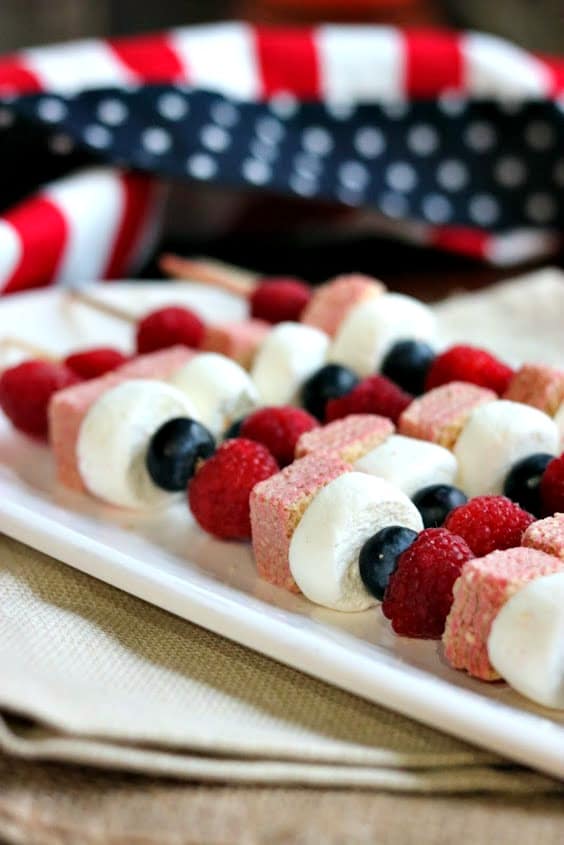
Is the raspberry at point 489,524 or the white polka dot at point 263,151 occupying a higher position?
the raspberry at point 489,524

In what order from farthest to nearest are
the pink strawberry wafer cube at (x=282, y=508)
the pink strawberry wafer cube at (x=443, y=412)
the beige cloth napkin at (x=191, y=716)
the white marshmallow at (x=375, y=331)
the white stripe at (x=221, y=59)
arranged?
the white stripe at (x=221, y=59) → the white marshmallow at (x=375, y=331) → the pink strawberry wafer cube at (x=443, y=412) → the pink strawberry wafer cube at (x=282, y=508) → the beige cloth napkin at (x=191, y=716)

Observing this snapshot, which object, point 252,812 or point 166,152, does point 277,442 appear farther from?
point 166,152

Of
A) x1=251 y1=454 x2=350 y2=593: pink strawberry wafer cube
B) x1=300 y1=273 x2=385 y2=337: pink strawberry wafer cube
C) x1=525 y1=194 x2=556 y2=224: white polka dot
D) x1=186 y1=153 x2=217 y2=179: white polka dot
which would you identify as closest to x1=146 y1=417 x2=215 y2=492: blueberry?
x1=251 y1=454 x2=350 y2=593: pink strawberry wafer cube

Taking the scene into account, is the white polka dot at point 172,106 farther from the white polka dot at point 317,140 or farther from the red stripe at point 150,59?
the white polka dot at point 317,140

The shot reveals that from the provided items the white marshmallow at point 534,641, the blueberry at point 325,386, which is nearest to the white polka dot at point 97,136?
the blueberry at point 325,386

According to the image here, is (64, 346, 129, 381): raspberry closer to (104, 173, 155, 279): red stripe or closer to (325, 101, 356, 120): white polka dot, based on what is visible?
(104, 173, 155, 279): red stripe

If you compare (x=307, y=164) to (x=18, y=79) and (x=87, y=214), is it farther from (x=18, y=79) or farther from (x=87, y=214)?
(x=18, y=79)
